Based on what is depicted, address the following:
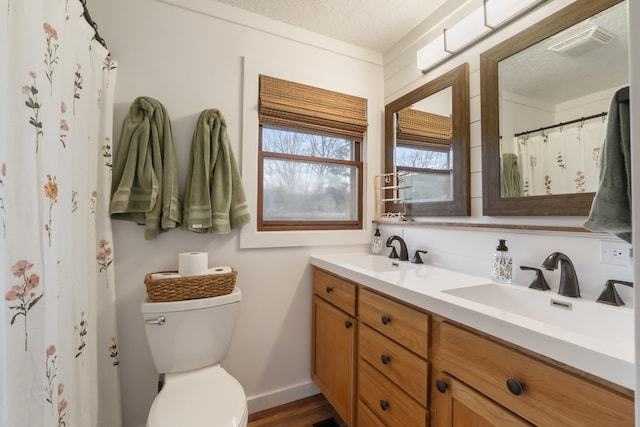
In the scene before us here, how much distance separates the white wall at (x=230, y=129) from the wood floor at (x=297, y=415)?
0.18ft

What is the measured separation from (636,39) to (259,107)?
5.27 ft

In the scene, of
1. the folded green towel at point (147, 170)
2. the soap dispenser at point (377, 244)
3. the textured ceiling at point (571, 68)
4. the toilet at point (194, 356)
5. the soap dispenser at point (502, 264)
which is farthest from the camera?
the soap dispenser at point (377, 244)

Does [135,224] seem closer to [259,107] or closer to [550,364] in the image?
[259,107]

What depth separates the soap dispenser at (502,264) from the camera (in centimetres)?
119

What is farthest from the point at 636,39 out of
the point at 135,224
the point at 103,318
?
the point at 103,318

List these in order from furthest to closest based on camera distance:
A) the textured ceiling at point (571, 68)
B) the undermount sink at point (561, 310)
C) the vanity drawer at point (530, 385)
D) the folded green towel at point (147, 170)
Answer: the folded green towel at point (147, 170), the textured ceiling at point (571, 68), the undermount sink at point (561, 310), the vanity drawer at point (530, 385)

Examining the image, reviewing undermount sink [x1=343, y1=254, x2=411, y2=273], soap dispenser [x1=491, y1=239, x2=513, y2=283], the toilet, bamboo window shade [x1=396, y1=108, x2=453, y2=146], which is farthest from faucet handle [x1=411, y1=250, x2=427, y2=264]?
the toilet

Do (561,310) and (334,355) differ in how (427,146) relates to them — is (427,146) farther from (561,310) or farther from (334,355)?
(334,355)

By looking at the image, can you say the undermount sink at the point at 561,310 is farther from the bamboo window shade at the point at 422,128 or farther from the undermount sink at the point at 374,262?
the bamboo window shade at the point at 422,128

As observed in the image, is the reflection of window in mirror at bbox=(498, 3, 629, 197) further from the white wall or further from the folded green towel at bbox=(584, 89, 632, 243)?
the white wall

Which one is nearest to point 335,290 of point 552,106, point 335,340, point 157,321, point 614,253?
point 335,340

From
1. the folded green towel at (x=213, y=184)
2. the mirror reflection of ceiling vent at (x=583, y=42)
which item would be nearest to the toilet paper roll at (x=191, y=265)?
the folded green towel at (x=213, y=184)

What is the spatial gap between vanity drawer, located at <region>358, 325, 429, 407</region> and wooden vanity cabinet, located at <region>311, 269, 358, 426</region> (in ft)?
0.36

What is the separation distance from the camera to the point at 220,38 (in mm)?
1644
